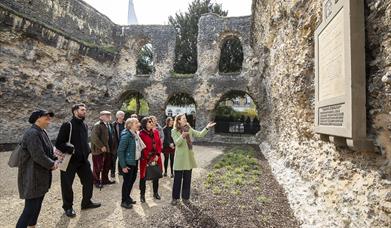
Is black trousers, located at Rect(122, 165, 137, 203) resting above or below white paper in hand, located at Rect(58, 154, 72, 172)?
below

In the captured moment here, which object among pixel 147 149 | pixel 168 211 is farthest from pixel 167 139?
pixel 168 211

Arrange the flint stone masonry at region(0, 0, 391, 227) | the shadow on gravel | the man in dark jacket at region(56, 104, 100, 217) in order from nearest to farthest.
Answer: the flint stone masonry at region(0, 0, 391, 227)
the shadow on gravel
the man in dark jacket at region(56, 104, 100, 217)

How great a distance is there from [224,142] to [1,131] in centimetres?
1152

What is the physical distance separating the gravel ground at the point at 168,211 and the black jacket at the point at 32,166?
0.95m

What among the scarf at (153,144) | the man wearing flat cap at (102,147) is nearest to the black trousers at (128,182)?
the scarf at (153,144)

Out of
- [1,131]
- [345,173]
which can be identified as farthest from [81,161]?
[1,131]

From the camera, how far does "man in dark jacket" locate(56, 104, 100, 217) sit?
461cm

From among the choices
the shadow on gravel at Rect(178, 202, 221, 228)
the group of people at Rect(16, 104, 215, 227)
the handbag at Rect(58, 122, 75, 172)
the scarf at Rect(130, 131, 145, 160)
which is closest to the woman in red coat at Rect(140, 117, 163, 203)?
the group of people at Rect(16, 104, 215, 227)

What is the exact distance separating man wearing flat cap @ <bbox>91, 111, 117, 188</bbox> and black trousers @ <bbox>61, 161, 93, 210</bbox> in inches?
50.1

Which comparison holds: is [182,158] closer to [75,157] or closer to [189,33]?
[75,157]

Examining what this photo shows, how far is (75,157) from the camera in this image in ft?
15.5

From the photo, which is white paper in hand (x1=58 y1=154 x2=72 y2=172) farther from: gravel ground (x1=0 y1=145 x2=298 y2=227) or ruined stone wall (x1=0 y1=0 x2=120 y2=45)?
ruined stone wall (x1=0 y1=0 x2=120 y2=45)

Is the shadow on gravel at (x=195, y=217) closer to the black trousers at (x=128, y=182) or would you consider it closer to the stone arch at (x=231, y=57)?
the black trousers at (x=128, y=182)

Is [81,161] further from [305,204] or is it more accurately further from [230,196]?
[305,204]
